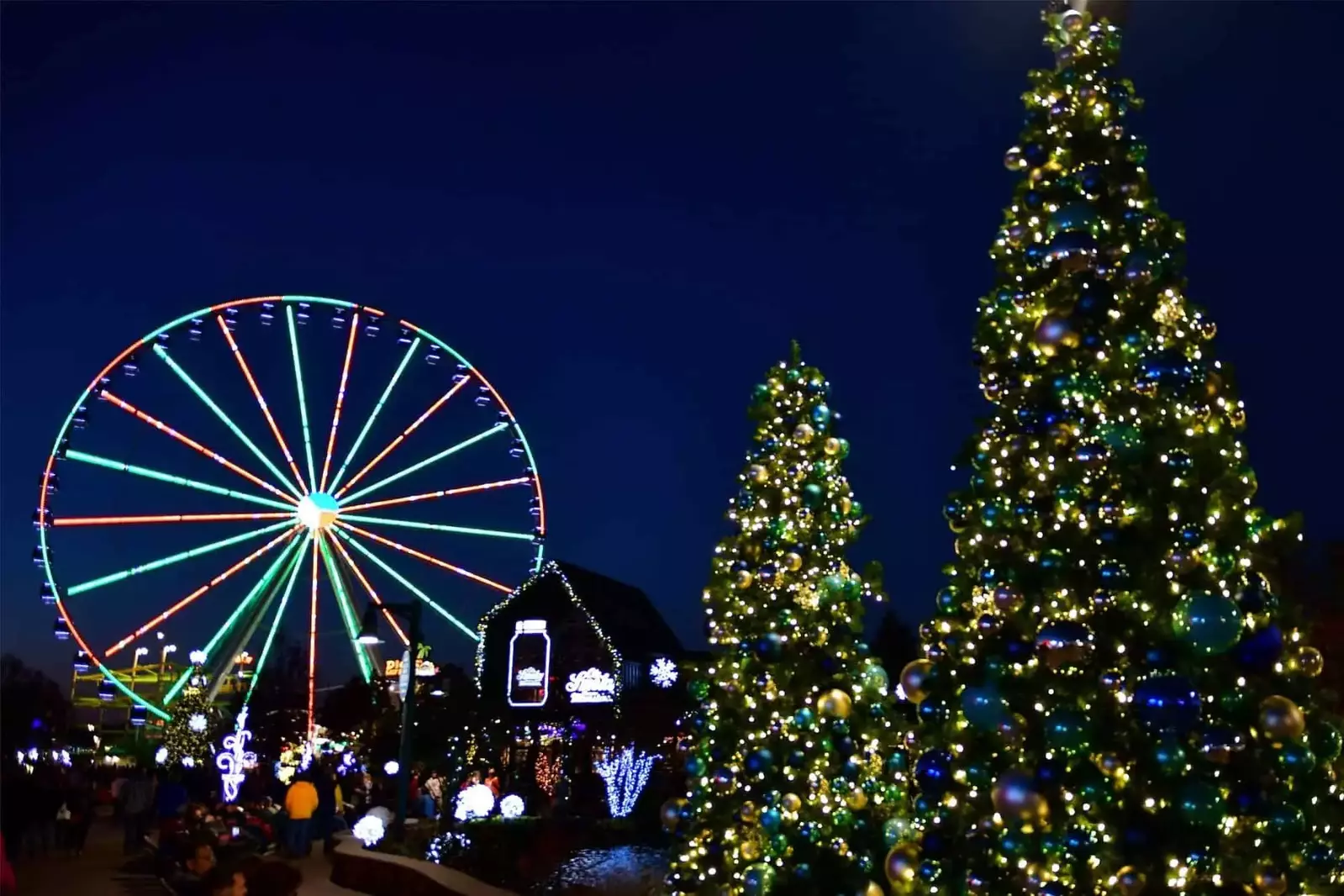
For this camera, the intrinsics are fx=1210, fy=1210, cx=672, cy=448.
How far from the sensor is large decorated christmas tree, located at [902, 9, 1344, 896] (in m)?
4.25

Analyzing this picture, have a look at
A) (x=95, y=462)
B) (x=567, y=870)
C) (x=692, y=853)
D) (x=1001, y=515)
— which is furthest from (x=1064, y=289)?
(x=95, y=462)

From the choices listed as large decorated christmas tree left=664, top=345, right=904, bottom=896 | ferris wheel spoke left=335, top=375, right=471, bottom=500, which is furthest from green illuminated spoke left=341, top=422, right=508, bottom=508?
large decorated christmas tree left=664, top=345, right=904, bottom=896

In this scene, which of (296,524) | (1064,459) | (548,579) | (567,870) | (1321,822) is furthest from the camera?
(548,579)

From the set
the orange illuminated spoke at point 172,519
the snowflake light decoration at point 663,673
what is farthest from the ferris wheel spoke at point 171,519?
the snowflake light decoration at point 663,673

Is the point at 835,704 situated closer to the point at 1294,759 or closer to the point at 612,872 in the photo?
the point at 1294,759

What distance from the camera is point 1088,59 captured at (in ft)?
17.7

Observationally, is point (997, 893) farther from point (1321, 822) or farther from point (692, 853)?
point (692, 853)

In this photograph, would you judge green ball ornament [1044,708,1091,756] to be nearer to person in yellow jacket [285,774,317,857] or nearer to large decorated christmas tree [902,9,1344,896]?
large decorated christmas tree [902,9,1344,896]

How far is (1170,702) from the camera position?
4.23 metres

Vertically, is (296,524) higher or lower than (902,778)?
higher

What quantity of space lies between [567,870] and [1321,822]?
9570 millimetres

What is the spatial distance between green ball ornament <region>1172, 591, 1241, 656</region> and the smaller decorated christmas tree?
3057 cm

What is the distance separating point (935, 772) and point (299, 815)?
40.0 ft

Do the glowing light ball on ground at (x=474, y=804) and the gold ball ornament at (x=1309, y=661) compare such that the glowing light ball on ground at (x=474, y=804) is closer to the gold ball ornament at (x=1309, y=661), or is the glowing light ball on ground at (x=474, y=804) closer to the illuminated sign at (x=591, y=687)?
the illuminated sign at (x=591, y=687)
